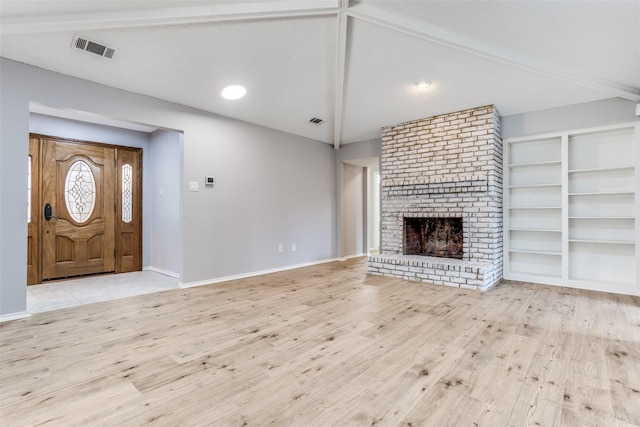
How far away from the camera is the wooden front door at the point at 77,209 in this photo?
4.46 meters

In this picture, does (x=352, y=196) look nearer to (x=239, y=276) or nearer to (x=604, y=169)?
(x=239, y=276)

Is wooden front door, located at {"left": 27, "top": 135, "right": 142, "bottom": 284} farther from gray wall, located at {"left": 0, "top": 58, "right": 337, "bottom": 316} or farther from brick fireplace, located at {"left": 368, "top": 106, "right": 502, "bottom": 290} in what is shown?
brick fireplace, located at {"left": 368, "top": 106, "right": 502, "bottom": 290}

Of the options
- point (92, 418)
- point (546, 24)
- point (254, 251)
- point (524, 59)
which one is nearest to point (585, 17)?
point (546, 24)

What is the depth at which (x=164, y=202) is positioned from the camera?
5145 mm

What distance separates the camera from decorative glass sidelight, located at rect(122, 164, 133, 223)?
5.21m

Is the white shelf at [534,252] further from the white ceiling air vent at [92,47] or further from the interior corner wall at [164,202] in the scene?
the white ceiling air vent at [92,47]

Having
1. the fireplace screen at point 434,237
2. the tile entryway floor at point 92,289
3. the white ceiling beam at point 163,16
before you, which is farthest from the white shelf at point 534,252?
the tile entryway floor at point 92,289

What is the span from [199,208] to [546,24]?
425cm

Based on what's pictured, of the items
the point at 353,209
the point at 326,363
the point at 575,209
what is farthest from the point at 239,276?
the point at 575,209

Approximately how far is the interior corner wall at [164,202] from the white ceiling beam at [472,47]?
3.39 meters

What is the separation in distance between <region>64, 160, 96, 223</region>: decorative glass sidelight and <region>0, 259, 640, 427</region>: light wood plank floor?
2139mm

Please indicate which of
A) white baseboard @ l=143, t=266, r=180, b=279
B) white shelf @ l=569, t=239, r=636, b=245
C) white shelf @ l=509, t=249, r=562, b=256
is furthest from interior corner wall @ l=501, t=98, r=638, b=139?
white baseboard @ l=143, t=266, r=180, b=279

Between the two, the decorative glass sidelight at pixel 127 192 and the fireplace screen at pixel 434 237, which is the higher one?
the decorative glass sidelight at pixel 127 192

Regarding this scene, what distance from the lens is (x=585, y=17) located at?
8.03ft
